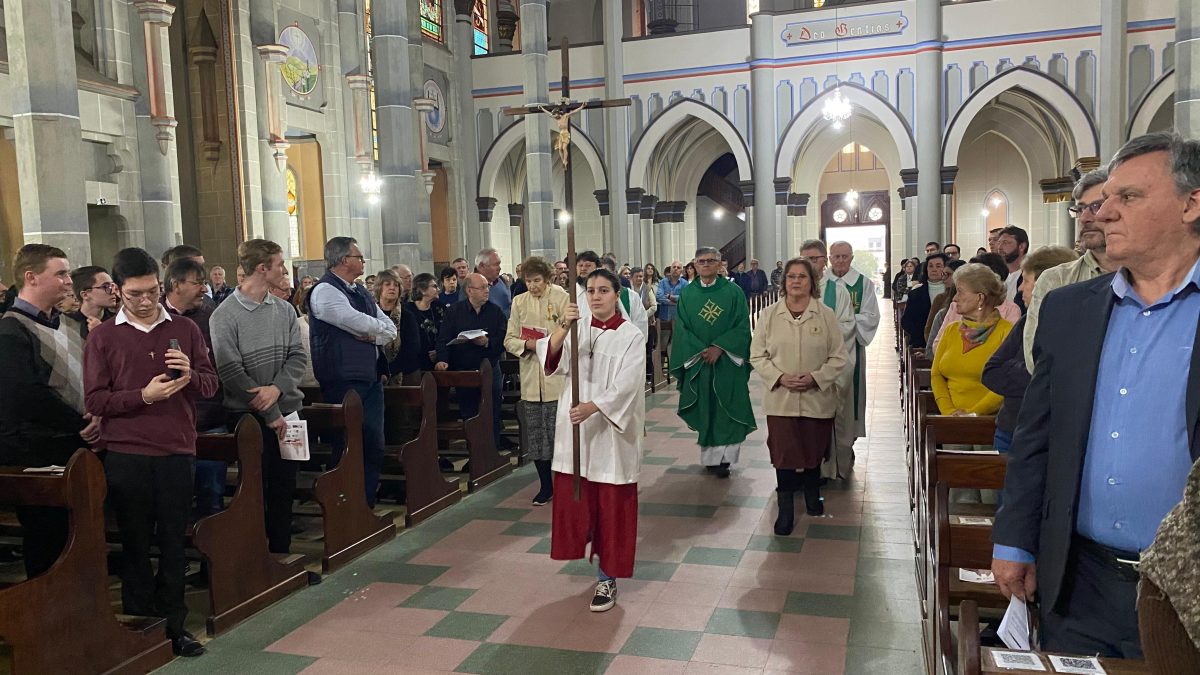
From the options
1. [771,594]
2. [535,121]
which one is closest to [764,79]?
[535,121]

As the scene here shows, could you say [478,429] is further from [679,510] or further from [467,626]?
[467,626]

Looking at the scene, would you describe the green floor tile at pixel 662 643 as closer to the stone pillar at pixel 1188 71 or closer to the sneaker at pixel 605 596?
the sneaker at pixel 605 596

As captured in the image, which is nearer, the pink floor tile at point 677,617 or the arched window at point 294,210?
the pink floor tile at point 677,617

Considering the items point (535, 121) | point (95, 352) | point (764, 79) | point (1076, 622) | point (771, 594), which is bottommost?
point (771, 594)

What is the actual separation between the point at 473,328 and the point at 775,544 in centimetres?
336

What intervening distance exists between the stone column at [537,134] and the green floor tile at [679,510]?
1139 centimetres

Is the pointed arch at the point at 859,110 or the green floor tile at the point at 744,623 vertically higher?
the pointed arch at the point at 859,110

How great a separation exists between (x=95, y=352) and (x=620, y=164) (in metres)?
18.9

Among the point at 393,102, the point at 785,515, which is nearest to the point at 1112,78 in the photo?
the point at 393,102

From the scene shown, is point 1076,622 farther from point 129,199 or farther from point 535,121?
point 535,121

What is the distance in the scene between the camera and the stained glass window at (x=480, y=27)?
2373 cm

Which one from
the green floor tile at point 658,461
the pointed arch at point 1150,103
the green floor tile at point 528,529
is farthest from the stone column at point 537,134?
the pointed arch at point 1150,103

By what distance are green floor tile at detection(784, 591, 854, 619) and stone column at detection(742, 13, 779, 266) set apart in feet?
56.9

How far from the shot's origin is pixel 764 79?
20.7m
